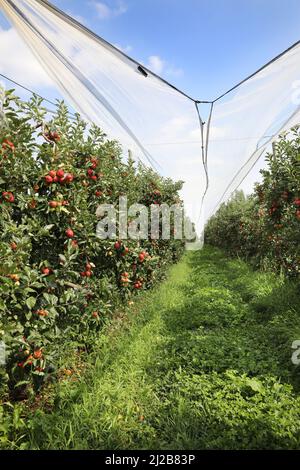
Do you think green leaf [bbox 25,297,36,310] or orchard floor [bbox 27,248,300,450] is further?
green leaf [bbox 25,297,36,310]

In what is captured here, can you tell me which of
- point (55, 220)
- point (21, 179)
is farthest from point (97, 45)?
point (55, 220)

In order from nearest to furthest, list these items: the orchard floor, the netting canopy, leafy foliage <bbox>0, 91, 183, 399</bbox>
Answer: the orchard floor
leafy foliage <bbox>0, 91, 183, 399</bbox>
the netting canopy

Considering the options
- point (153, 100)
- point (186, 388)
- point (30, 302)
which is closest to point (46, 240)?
point (30, 302)

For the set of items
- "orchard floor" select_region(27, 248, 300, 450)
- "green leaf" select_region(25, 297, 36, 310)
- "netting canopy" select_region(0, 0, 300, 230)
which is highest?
"netting canopy" select_region(0, 0, 300, 230)

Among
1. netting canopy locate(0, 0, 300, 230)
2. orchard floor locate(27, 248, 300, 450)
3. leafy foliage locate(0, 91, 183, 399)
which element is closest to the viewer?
orchard floor locate(27, 248, 300, 450)

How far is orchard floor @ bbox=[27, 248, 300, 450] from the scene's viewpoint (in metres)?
2.13

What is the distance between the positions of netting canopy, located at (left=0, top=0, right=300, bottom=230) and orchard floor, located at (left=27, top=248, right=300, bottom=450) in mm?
2354

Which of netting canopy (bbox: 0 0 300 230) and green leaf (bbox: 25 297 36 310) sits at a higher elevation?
netting canopy (bbox: 0 0 300 230)

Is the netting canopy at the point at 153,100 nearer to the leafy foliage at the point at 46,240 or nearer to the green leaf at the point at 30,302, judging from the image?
the leafy foliage at the point at 46,240

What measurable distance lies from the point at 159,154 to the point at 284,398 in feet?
12.8

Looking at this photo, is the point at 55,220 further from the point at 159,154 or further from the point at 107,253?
the point at 159,154

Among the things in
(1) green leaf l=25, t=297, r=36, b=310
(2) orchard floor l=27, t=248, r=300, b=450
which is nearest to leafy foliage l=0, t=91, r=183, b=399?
(1) green leaf l=25, t=297, r=36, b=310

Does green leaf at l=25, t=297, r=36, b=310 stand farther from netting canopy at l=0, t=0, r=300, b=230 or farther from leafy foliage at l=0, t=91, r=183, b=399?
netting canopy at l=0, t=0, r=300, b=230

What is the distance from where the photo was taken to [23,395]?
252cm
